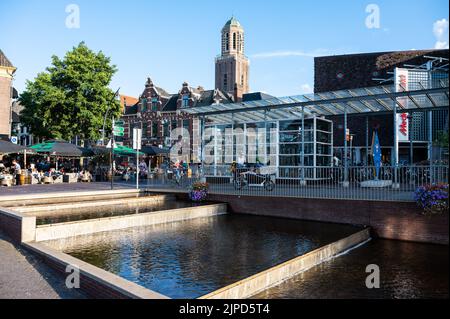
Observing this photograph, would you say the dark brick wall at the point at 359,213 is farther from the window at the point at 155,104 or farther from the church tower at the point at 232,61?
the church tower at the point at 232,61

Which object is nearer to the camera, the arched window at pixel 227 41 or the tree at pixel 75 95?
the tree at pixel 75 95

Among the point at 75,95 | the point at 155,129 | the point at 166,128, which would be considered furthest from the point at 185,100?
the point at 75,95

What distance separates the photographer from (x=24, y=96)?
40.9 metres

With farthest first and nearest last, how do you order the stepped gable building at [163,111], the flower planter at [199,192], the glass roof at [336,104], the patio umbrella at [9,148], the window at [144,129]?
the window at [144,129]
the stepped gable building at [163,111]
the patio umbrella at [9,148]
the flower planter at [199,192]
the glass roof at [336,104]

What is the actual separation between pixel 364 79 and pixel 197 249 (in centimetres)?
2863

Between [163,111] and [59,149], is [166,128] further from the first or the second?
[59,149]

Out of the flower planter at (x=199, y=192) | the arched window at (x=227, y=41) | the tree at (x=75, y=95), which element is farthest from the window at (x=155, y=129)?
the arched window at (x=227, y=41)

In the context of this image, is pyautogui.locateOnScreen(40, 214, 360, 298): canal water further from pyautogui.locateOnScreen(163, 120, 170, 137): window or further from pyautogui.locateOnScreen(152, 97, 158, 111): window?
pyautogui.locateOnScreen(152, 97, 158, 111): window

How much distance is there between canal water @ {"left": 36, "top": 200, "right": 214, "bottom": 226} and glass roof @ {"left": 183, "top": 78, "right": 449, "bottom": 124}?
219 inches

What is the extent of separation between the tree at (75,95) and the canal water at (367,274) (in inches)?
1143

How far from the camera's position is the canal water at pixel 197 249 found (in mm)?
6348

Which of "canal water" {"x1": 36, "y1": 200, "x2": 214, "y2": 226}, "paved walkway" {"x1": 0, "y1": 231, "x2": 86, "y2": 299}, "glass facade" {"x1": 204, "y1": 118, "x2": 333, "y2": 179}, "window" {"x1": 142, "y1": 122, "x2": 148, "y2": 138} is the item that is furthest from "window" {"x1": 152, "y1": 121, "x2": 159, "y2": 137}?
"paved walkway" {"x1": 0, "y1": 231, "x2": 86, "y2": 299}

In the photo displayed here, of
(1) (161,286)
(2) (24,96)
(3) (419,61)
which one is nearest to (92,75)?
(2) (24,96)
